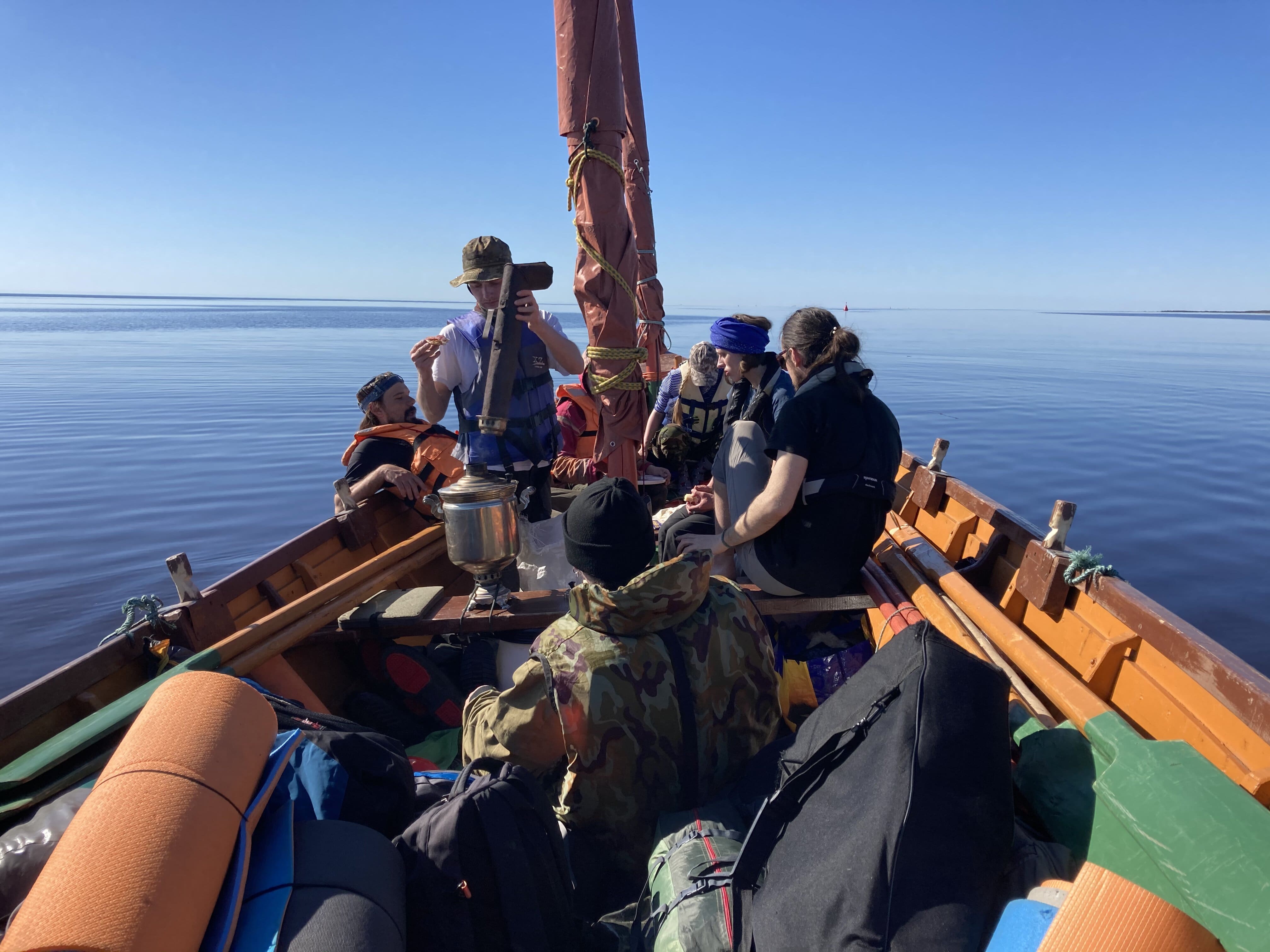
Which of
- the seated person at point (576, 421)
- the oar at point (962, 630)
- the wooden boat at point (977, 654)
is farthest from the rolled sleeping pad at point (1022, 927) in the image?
the seated person at point (576, 421)

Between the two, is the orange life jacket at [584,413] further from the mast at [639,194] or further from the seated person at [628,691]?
the seated person at [628,691]

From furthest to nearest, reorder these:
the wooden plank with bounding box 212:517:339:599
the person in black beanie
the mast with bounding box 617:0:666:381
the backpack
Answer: the mast with bounding box 617:0:666:381 → the wooden plank with bounding box 212:517:339:599 → the person in black beanie → the backpack

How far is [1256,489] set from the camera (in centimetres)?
1123

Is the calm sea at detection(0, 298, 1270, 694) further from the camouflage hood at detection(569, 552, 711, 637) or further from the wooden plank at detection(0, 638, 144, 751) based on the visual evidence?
the camouflage hood at detection(569, 552, 711, 637)

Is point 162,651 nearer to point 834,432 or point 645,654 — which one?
point 645,654

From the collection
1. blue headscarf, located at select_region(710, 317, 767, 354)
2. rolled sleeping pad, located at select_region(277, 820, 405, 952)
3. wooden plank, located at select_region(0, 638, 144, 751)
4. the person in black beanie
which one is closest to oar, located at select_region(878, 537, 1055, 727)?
the person in black beanie

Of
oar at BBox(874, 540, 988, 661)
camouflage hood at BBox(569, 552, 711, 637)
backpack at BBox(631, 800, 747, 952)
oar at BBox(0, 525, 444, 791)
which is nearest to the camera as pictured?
backpack at BBox(631, 800, 747, 952)

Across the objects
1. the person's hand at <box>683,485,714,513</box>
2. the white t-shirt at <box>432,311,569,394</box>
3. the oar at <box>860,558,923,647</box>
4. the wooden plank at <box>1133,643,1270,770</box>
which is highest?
the white t-shirt at <box>432,311,569,394</box>

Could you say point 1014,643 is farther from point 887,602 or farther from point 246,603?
point 246,603

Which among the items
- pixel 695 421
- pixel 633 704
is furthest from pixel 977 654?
pixel 695 421

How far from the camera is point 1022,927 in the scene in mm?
963

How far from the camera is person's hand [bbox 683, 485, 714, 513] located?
3.55 metres

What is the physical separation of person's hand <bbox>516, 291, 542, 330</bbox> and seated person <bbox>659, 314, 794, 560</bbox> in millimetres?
1011

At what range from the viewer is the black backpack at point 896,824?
1124 mm
